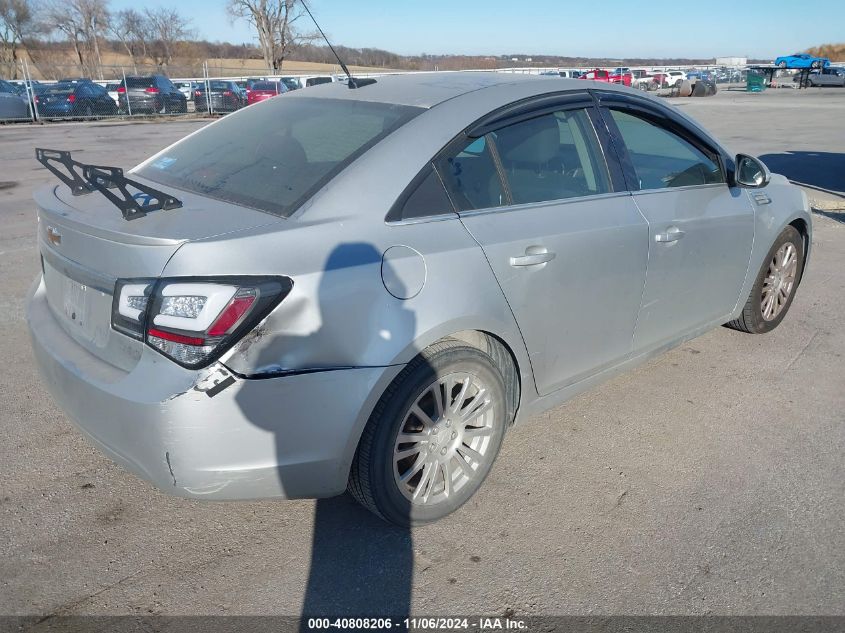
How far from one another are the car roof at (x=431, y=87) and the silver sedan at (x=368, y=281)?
20 millimetres

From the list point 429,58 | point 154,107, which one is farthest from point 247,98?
point 429,58

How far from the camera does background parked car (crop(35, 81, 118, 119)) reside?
1003 inches

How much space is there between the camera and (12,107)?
967 inches

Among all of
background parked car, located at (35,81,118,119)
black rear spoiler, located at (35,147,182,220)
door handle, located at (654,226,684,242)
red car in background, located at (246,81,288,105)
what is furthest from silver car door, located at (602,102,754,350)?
red car in background, located at (246,81,288,105)

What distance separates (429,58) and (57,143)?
7171 centimetres

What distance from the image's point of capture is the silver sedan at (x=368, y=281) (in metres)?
2.34

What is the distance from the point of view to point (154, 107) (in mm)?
28391

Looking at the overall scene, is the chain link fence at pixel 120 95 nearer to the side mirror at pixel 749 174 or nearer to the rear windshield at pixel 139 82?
the rear windshield at pixel 139 82

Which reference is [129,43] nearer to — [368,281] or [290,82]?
[290,82]

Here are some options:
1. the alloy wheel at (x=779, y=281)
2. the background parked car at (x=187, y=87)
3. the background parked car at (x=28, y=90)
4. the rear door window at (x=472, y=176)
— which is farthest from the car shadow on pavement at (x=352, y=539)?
the background parked car at (x=187, y=87)

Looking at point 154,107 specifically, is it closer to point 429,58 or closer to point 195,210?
point 195,210

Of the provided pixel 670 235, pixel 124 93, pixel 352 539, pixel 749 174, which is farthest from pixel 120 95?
pixel 352 539

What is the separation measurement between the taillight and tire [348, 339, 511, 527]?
59 centimetres

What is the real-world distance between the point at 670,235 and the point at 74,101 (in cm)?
2716
